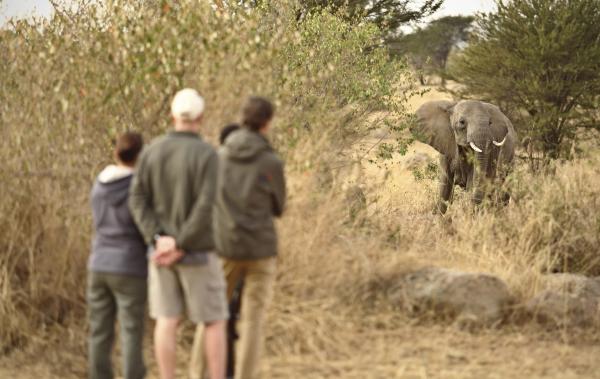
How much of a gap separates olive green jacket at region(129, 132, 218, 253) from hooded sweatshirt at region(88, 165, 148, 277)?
0.18 meters

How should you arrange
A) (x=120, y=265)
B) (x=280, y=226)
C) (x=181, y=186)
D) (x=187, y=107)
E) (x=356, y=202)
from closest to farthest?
(x=181, y=186) < (x=187, y=107) < (x=120, y=265) < (x=280, y=226) < (x=356, y=202)

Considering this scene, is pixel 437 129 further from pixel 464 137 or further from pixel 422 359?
pixel 422 359

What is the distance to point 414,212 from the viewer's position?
1421cm

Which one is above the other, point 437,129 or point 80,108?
point 437,129

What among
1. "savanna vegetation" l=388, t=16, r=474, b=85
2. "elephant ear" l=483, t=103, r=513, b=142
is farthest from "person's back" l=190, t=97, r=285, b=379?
"savanna vegetation" l=388, t=16, r=474, b=85

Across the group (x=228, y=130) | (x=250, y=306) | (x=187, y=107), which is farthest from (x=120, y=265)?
(x=228, y=130)

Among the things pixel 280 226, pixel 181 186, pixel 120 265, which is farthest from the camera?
pixel 280 226

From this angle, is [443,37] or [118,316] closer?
[118,316]

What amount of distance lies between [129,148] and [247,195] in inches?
29.9

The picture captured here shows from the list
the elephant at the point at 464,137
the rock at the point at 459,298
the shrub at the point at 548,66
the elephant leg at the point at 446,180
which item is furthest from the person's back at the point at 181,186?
the shrub at the point at 548,66

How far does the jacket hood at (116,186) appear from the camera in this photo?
5.27 meters

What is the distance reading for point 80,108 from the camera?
747 cm

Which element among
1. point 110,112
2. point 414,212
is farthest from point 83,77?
point 414,212

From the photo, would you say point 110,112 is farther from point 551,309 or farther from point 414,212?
point 414,212
